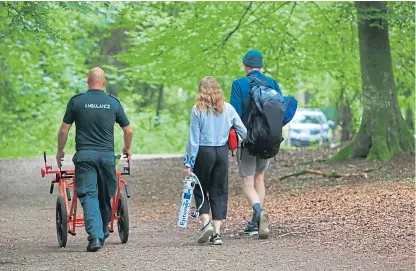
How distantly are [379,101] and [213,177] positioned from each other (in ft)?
26.8

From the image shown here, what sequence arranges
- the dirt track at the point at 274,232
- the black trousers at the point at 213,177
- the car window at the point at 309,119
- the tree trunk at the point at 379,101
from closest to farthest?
the dirt track at the point at 274,232 → the black trousers at the point at 213,177 → the tree trunk at the point at 379,101 → the car window at the point at 309,119

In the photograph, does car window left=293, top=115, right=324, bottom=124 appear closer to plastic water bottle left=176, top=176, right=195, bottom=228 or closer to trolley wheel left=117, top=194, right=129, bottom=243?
trolley wheel left=117, top=194, right=129, bottom=243

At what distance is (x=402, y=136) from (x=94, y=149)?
9.18 meters

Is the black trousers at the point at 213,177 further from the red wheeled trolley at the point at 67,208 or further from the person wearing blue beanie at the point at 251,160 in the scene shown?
the red wheeled trolley at the point at 67,208

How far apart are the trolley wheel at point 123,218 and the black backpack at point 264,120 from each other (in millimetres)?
1447

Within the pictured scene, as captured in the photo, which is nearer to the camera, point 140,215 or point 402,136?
point 140,215

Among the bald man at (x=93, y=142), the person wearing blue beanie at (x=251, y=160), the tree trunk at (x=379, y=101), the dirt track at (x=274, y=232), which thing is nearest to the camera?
the dirt track at (x=274, y=232)

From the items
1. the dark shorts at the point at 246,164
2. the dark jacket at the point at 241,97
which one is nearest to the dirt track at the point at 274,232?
the dark shorts at the point at 246,164

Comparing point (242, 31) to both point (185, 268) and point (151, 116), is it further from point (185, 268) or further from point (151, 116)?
point (151, 116)

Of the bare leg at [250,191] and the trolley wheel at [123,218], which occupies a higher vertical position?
the bare leg at [250,191]

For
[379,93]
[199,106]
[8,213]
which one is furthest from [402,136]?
[199,106]

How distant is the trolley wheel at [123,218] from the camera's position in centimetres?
933

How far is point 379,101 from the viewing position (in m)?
16.8

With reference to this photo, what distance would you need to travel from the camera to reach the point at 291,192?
46.6ft
